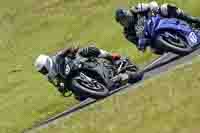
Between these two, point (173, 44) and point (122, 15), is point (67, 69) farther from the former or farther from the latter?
point (173, 44)

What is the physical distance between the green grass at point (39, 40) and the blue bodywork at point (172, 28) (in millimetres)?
10933

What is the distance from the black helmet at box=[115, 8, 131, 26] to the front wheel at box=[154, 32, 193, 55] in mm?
1655

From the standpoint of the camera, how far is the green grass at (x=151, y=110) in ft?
45.8

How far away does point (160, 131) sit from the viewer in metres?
13.6

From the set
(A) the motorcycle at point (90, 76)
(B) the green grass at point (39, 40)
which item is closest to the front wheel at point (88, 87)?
(A) the motorcycle at point (90, 76)

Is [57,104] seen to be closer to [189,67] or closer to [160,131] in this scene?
[189,67]

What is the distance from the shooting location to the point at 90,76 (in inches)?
773

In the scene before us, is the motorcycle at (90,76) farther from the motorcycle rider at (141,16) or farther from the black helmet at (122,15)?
the black helmet at (122,15)

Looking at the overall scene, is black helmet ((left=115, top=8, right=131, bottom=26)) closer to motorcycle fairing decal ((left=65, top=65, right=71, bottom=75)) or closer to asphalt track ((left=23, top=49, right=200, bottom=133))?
asphalt track ((left=23, top=49, right=200, bottom=133))

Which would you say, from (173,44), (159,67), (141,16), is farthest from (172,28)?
(141,16)

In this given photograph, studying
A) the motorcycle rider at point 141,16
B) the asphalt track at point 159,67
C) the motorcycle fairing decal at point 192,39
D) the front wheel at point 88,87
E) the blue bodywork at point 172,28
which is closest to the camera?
the asphalt track at point 159,67

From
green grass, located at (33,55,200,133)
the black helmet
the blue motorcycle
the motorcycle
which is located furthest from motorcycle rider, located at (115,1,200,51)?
green grass, located at (33,55,200,133)

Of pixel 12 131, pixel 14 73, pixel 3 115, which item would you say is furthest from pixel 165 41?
pixel 14 73

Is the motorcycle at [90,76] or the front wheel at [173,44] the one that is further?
the front wheel at [173,44]
